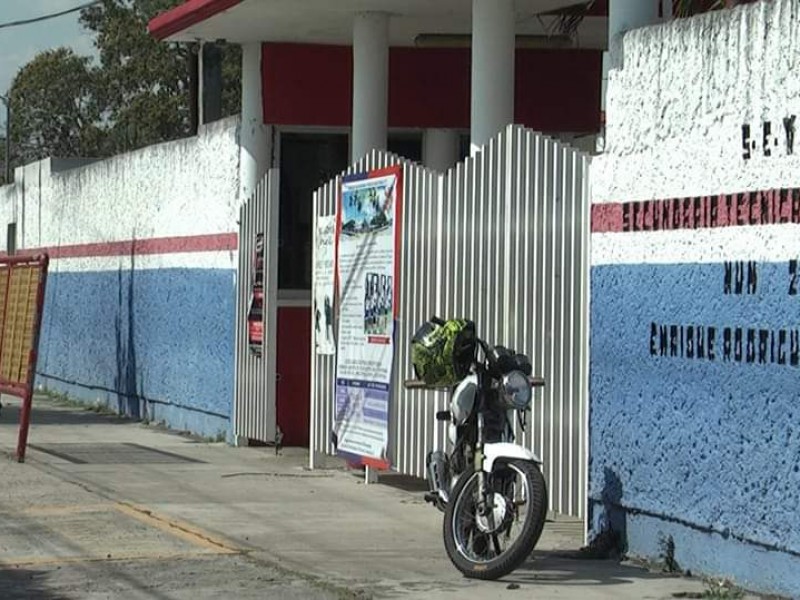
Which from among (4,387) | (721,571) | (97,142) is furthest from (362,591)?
(97,142)

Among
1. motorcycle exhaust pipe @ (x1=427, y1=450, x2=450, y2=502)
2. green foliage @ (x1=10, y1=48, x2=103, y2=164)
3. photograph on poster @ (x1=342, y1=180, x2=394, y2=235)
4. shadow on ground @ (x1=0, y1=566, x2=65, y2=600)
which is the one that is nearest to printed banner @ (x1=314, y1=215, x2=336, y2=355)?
photograph on poster @ (x1=342, y1=180, x2=394, y2=235)

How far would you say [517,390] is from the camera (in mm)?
10039

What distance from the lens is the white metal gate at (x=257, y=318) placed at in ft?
57.5

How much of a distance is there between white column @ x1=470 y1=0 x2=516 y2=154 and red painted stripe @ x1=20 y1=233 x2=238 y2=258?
15.7 ft

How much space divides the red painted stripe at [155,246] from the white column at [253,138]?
65 centimetres

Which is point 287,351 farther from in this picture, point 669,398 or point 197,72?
point 669,398

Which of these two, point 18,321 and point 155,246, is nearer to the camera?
point 18,321

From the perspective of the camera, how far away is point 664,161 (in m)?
10.1

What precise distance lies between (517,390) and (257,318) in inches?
321

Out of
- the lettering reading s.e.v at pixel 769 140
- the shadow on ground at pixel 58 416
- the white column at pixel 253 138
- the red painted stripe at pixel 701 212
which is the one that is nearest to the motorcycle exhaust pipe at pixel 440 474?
the red painted stripe at pixel 701 212

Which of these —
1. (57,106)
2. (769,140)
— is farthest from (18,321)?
(57,106)

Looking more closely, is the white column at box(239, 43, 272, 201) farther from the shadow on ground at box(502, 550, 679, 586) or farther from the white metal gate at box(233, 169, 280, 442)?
the shadow on ground at box(502, 550, 679, 586)

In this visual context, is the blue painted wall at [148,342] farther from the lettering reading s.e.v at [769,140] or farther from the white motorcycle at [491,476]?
the lettering reading s.e.v at [769,140]

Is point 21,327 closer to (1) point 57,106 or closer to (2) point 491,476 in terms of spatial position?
(2) point 491,476
